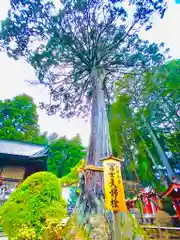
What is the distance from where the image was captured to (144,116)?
40.9 ft

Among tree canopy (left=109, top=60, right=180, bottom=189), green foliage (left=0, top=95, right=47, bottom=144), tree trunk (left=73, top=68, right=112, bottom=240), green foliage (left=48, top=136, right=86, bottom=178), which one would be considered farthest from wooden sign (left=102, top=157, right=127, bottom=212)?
green foliage (left=48, top=136, right=86, bottom=178)

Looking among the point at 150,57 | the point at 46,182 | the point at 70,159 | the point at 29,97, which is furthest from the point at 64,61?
the point at 70,159

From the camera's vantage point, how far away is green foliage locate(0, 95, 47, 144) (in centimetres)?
1496

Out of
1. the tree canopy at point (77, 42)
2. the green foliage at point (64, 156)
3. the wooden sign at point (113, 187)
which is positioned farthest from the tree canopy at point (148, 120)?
the wooden sign at point (113, 187)

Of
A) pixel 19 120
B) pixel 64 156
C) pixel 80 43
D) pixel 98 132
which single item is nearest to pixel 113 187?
pixel 98 132

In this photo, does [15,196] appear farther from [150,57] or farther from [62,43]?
[150,57]

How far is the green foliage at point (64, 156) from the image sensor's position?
1939 centimetres

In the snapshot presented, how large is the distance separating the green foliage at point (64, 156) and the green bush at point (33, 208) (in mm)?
14447

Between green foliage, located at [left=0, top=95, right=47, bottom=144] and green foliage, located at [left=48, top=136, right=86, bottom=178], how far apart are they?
A: 14.9 ft

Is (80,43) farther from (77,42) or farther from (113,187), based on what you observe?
(113,187)

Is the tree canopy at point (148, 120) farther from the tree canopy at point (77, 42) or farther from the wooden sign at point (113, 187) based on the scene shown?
the wooden sign at point (113, 187)

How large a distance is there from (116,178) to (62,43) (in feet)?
26.4

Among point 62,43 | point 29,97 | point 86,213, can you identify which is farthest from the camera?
point 29,97

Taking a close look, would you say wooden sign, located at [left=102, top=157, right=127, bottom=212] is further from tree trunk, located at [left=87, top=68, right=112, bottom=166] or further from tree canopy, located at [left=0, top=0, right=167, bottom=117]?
tree canopy, located at [left=0, top=0, right=167, bottom=117]
